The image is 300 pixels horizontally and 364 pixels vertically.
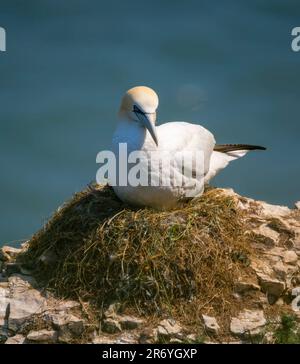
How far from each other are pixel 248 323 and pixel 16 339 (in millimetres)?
3032

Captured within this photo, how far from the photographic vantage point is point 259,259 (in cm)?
1120

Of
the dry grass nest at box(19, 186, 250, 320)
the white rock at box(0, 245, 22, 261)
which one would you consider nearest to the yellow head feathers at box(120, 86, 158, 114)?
the dry grass nest at box(19, 186, 250, 320)

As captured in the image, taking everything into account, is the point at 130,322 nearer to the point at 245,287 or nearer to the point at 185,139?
the point at 245,287

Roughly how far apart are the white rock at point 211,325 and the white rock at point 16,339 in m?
2.37

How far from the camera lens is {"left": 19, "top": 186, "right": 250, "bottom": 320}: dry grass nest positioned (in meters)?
10.3

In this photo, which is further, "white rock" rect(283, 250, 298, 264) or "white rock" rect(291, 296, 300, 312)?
"white rock" rect(283, 250, 298, 264)

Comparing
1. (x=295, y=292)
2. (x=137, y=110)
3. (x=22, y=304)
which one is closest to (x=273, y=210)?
(x=295, y=292)

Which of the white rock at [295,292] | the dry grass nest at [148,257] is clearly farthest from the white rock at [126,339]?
the white rock at [295,292]

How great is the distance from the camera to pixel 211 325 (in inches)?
390

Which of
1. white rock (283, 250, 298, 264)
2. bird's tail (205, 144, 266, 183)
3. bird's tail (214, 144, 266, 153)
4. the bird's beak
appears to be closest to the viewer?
the bird's beak

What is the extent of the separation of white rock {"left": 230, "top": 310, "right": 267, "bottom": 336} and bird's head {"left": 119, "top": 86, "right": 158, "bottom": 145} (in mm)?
2624

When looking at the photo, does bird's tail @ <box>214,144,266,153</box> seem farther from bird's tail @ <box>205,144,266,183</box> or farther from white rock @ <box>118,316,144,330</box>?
white rock @ <box>118,316,144,330</box>

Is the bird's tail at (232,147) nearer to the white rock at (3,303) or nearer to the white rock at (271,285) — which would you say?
the white rock at (271,285)

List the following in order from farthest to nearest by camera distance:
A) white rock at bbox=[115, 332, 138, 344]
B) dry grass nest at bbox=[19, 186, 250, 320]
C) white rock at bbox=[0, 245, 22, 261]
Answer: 1. white rock at bbox=[0, 245, 22, 261]
2. dry grass nest at bbox=[19, 186, 250, 320]
3. white rock at bbox=[115, 332, 138, 344]
